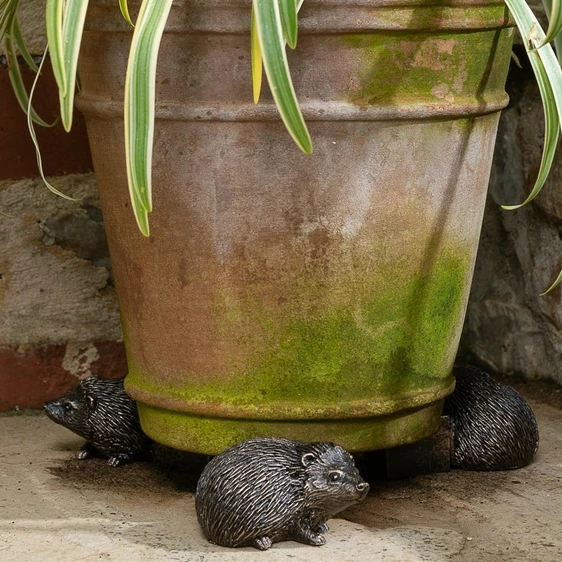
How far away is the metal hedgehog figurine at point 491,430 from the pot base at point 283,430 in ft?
0.47

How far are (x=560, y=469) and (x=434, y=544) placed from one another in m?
0.46

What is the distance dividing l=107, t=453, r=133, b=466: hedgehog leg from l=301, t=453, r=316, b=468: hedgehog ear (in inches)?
20.0

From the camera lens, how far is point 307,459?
167 cm

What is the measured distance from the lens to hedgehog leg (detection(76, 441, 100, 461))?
209 centimetres

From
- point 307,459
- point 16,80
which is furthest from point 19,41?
point 307,459

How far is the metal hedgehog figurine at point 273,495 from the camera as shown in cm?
163

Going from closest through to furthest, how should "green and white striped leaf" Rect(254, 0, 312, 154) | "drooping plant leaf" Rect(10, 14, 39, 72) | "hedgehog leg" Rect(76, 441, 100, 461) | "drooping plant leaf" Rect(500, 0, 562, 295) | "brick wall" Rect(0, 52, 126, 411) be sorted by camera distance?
"green and white striped leaf" Rect(254, 0, 312, 154) < "drooping plant leaf" Rect(500, 0, 562, 295) < "drooping plant leaf" Rect(10, 14, 39, 72) < "hedgehog leg" Rect(76, 441, 100, 461) < "brick wall" Rect(0, 52, 126, 411)

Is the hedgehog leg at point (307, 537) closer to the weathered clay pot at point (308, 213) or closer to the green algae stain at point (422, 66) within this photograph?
the weathered clay pot at point (308, 213)

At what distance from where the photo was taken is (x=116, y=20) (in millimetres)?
1703

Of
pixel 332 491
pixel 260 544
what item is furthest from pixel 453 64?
pixel 260 544

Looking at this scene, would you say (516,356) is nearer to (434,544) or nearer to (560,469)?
(560,469)

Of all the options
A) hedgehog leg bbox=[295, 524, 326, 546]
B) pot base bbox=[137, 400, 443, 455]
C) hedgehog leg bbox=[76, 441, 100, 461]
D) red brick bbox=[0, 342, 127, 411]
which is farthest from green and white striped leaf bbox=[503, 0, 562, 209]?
red brick bbox=[0, 342, 127, 411]

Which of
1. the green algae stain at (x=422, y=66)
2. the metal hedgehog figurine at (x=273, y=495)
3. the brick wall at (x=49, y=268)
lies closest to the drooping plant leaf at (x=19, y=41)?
the brick wall at (x=49, y=268)

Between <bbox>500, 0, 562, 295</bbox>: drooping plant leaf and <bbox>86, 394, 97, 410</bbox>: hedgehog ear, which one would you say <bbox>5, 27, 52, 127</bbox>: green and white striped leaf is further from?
<bbox>500, 0, 562, 295</bbox>: drooping plant leaf
